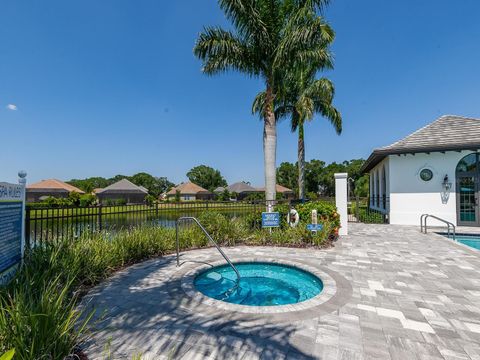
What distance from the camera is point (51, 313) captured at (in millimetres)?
2229

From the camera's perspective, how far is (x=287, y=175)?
167 feet

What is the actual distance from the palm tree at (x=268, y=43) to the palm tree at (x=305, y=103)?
4.54 metres

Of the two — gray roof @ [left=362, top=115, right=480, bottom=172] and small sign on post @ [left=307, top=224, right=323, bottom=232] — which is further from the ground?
gray roof @ [left=362, top=115, right=480, bottom=172]

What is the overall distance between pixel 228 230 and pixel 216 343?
16.8 ft

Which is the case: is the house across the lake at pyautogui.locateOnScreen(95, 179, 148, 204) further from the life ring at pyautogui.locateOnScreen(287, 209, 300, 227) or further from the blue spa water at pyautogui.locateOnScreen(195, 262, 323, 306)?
the blue spa water at pyautogui.locateOnScreen(195, 262, 323, 306)

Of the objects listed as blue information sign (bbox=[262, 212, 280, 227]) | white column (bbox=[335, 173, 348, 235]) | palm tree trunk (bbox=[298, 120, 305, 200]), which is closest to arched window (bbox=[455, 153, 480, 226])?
white column (bbox=[335, 173, 348, 235])

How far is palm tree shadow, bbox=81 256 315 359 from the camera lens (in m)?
2.43

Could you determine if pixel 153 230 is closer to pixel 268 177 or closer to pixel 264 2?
pixel 268 177

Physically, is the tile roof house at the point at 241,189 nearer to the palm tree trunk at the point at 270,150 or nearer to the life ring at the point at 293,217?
the palm tree trunk at the point at 270,150

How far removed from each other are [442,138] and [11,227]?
1538cm

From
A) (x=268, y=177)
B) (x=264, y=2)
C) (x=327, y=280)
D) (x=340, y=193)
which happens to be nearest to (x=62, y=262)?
(x=327, y=280)

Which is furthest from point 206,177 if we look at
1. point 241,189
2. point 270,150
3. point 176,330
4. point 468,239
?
point 176,330

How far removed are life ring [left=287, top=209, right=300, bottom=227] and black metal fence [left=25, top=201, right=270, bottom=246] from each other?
39.6 inches

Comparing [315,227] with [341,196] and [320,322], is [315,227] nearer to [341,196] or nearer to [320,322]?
[341,196]
